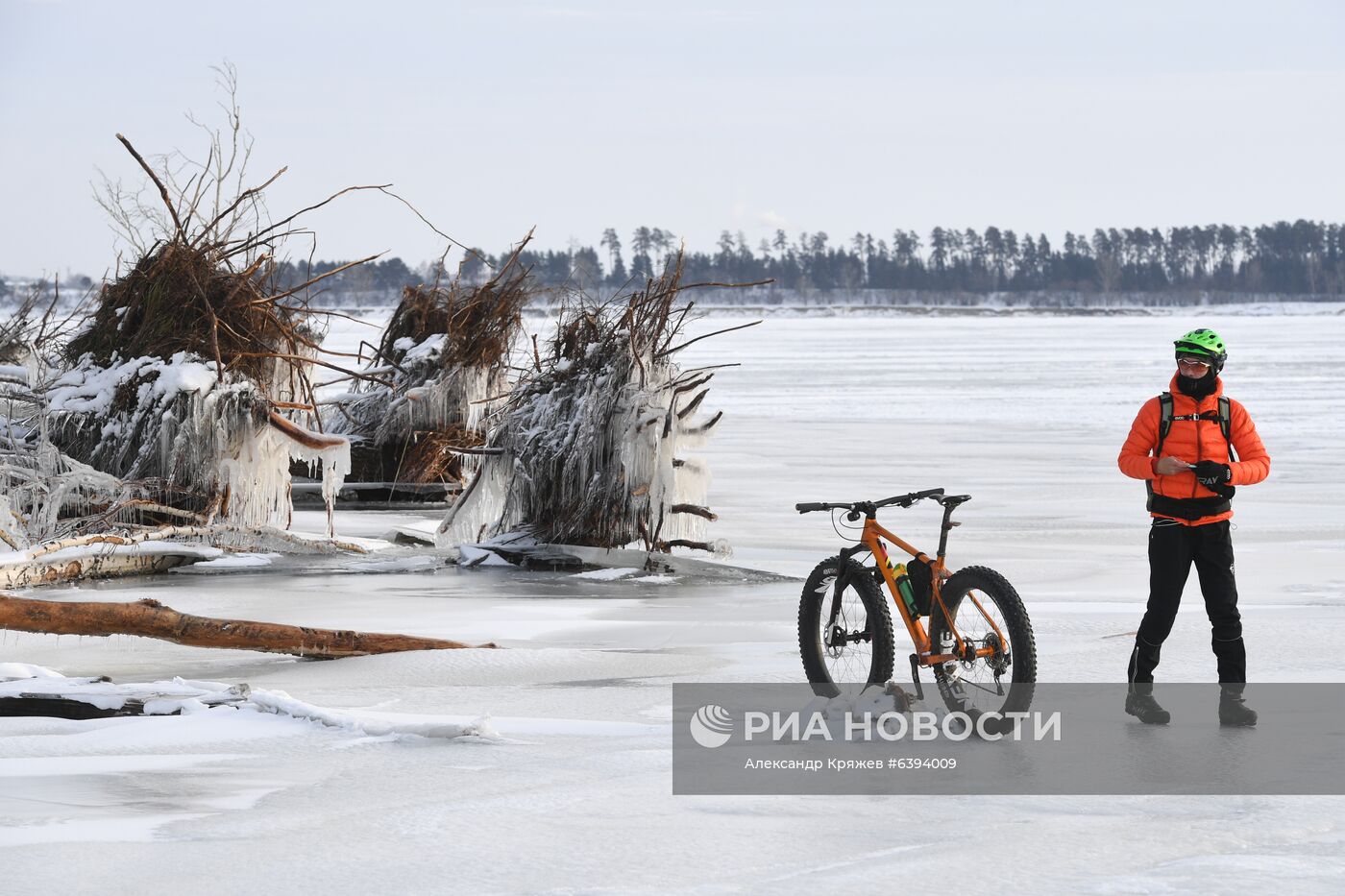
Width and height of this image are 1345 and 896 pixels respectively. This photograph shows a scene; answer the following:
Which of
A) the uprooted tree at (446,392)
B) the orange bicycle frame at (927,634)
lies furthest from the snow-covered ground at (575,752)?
the uprooted tree at (446,392)

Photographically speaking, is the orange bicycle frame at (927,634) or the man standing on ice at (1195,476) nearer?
the orange bicycle frame at (927,634)

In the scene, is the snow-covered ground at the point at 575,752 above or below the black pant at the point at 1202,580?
below

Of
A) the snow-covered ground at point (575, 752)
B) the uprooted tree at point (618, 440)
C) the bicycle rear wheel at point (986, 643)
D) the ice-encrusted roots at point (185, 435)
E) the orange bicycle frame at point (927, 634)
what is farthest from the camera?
the ice-encrusted roots at point (185, 435)

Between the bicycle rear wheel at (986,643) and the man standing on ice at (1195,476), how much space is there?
0.65 m

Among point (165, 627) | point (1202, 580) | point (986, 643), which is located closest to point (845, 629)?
point (986, 643)

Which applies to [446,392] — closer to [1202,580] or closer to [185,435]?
[185,435]

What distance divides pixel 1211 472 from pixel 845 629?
1510 millimetres

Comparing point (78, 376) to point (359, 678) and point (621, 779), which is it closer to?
point (359, 678)

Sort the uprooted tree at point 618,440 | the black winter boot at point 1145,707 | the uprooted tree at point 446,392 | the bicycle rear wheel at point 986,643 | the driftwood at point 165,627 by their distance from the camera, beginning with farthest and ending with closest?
the uprooted tree at point 446,392
the uprooted tree at point 618,440
the driftwood at point 165,627
the black winter boot at point 1145,707
the bicycle rear wheel at point 986,643

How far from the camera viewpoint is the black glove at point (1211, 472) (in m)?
5.68

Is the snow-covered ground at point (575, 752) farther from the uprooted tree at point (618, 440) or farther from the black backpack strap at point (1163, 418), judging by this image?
the black backpack strap at point (1163, 418)

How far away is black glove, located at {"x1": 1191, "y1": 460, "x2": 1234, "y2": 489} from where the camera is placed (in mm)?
5676

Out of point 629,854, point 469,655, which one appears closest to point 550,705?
A: point 469,655

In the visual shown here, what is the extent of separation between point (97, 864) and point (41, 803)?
68 cm
